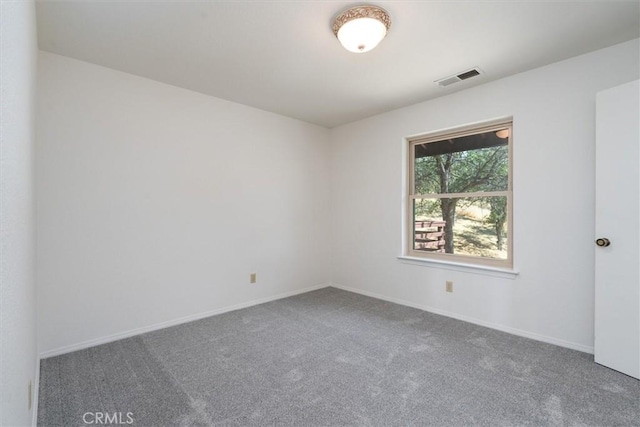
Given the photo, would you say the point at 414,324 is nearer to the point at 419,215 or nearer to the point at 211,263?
the point at 419,215

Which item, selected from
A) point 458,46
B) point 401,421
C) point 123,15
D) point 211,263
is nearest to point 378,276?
point 211,263

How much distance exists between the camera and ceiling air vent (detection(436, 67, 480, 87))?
2821 mm

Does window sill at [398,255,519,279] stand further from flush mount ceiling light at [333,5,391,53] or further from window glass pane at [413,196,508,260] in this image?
flush mount ceiling light at [333,5,391,53]

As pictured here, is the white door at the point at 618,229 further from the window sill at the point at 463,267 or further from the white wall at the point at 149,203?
the white wall at the point at 149,203

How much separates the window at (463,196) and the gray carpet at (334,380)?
891 mm

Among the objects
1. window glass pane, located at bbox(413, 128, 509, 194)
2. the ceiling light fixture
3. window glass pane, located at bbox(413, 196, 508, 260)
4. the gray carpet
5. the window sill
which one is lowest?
the gray carpet

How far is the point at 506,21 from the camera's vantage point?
2.10 metres

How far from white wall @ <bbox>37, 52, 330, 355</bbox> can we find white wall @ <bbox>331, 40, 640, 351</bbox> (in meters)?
1.78

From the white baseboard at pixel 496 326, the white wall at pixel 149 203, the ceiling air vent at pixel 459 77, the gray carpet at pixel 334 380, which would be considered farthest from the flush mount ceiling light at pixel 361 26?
the white baseboard at pixel 496 326

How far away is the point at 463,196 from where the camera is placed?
11.2 feet

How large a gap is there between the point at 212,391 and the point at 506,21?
321 centimetres

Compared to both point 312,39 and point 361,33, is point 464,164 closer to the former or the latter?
point 361,33

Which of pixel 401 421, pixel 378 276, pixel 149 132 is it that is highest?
pixel 149 132

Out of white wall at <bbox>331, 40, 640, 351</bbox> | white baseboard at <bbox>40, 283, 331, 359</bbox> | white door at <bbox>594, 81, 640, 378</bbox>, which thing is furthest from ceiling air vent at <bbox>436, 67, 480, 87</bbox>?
white baseboard at <bbox>40, 283, 331, 359</bbox>
